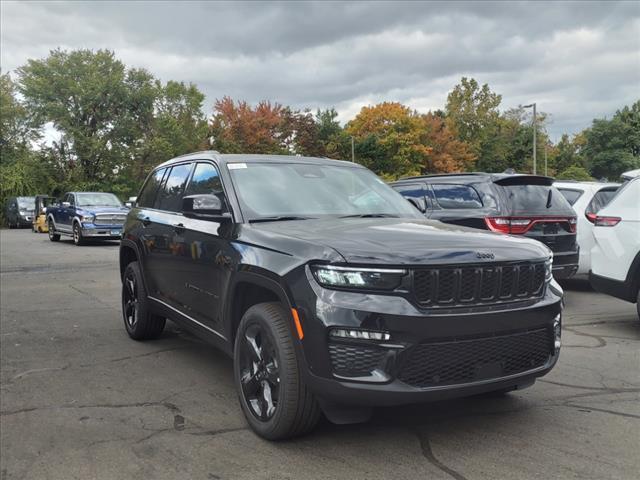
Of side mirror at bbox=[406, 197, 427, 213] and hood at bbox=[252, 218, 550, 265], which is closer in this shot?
hood at bbox=[252, 218, 550, 265]

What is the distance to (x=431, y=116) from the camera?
61656 mm

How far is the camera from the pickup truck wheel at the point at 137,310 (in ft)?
19.5

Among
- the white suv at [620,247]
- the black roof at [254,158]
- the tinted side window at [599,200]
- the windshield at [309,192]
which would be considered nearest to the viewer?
the windshield at [309,192]

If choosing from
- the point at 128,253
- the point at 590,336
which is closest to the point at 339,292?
the point at 128,253

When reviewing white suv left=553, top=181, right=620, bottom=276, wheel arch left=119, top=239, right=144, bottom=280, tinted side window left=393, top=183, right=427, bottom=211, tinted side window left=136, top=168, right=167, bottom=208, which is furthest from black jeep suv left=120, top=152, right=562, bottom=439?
white suv left=553, top=181, right=620, bottom=276

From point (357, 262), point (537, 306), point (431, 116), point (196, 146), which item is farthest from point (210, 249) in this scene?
point (431, 116)

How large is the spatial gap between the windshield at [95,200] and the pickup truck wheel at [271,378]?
18.4 m

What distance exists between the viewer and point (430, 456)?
334 centimetres

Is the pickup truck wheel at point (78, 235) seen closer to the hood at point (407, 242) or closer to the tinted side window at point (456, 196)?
the tinted side window at point (456, 196)

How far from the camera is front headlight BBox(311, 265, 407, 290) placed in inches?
123

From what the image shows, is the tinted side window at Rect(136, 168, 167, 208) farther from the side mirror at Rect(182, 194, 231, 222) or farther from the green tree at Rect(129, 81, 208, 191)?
the green tree at Rect(129, 81, 208, 191)

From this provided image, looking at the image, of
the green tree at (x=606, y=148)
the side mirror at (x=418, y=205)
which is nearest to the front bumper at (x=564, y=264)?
the side mirror at (x=418, y=205)

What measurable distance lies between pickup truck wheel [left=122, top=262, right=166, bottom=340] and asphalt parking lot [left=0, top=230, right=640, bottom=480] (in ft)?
0.50

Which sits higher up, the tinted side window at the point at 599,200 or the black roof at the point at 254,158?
the black roof at the point at 254,158
